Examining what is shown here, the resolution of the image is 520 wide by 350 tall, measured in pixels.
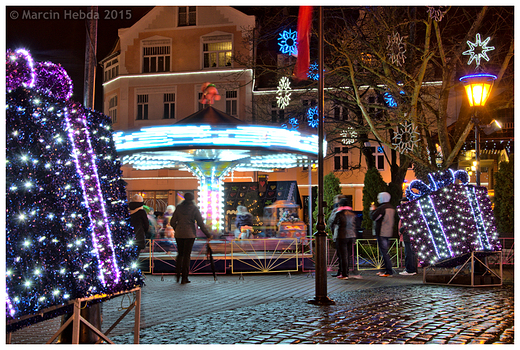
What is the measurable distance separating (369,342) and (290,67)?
530 inches

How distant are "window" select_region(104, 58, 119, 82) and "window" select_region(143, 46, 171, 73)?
2.17 metres

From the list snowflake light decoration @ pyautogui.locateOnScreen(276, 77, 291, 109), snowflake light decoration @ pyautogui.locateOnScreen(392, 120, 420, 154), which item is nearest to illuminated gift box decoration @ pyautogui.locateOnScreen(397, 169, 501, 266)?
snowflake light decoration @ pyautogui.locateOnScreen(392, 120, 420, 154)

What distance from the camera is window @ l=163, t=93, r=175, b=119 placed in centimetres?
3269

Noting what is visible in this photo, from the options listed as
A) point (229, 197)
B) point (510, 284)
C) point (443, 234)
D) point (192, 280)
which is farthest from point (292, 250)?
point (229, 197)

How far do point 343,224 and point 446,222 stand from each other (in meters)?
2.40

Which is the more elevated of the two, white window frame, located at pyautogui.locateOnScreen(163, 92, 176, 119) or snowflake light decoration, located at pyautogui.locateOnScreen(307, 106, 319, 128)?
white window frame, located at pyautogui.locateOnScreen(163, 92, 176, 119)

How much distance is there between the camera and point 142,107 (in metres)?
32.9

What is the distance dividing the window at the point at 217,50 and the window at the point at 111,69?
5926 millimetres

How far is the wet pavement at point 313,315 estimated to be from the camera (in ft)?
18.4

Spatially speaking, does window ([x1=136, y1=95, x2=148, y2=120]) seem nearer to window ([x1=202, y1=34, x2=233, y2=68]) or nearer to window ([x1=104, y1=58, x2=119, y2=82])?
window ([x1=104, y1=58, x2=119, y2=82])

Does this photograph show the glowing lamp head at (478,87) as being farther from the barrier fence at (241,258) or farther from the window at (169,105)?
the window at (169,105)

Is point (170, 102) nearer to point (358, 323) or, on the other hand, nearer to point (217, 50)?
point (217, 50)

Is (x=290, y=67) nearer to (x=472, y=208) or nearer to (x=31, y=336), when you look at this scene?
(x=472, y=208)

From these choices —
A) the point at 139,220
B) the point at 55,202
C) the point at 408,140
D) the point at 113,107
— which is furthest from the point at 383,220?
the point at 113,107
